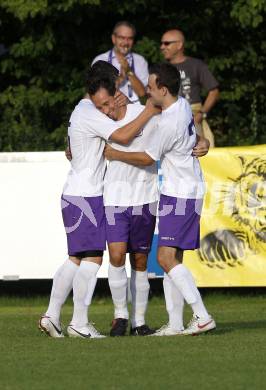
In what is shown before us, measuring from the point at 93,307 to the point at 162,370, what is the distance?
5.98m

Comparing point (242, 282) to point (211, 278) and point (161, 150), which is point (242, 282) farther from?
point (161, 150)

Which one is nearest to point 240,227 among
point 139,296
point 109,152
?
point 139,296

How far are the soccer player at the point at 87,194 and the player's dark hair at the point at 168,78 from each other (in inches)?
9.2

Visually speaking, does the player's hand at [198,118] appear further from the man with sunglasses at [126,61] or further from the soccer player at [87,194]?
the soccer player at [87,194]

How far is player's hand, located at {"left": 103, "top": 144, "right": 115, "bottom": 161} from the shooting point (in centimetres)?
1088

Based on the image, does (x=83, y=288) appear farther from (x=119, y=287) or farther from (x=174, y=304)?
(x=174, y=304)

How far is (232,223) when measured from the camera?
49.0ft

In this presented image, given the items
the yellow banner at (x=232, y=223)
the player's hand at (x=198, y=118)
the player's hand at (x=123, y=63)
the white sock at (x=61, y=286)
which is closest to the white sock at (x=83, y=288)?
the white sock at (x=61, y=286)

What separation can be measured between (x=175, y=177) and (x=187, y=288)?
2.79 ft

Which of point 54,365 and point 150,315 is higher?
point 54,365

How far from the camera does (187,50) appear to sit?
63.7 feet

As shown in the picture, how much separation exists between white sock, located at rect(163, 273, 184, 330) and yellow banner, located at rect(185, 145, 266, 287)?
369cm

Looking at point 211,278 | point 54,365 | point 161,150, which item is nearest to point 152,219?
point 161,150

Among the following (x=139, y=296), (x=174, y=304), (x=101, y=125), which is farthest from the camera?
(x=139, y=296)
